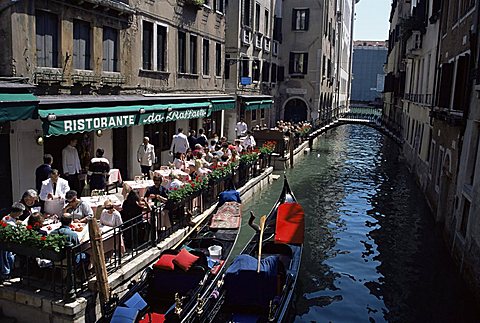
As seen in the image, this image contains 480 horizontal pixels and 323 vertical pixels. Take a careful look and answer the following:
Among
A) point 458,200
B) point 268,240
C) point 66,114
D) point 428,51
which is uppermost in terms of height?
point 428,51

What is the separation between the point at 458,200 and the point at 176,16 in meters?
10.3

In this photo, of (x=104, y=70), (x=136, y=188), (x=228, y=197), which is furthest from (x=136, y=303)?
(x=104, y=70)

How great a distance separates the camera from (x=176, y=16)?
1548 centimetres

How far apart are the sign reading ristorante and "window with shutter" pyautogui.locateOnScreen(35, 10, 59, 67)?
1502 mm

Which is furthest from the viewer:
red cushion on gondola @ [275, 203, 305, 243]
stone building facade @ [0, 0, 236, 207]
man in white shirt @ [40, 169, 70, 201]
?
red cushion on gondola @ [275, 203, 305, 243]

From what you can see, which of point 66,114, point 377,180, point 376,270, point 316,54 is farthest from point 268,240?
point 316,54

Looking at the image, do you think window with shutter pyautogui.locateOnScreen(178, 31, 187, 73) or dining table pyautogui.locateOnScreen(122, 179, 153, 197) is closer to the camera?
dining table pyautogui.locateOnScreen(122, 179, 153, 197)

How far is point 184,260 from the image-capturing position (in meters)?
7.04

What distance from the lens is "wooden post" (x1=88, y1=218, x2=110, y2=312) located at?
6281mm

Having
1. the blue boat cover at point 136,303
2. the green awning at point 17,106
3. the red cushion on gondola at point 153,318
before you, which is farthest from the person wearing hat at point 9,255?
the red cushion on gondola at point 153,318

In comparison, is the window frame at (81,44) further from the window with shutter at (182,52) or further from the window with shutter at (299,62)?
the window with shutter at (299,62)

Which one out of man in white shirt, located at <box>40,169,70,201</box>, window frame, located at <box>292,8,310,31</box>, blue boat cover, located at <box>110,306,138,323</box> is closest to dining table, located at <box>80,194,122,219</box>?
man in white shirt, located at <box>40,169,70,201</box>

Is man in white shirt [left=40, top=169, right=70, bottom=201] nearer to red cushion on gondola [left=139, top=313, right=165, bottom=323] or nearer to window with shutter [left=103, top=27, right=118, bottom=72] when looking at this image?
red cushion on gondola [left=139, top=313, right=165, bottom=323]

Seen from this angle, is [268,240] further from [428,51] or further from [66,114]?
[428,51]
